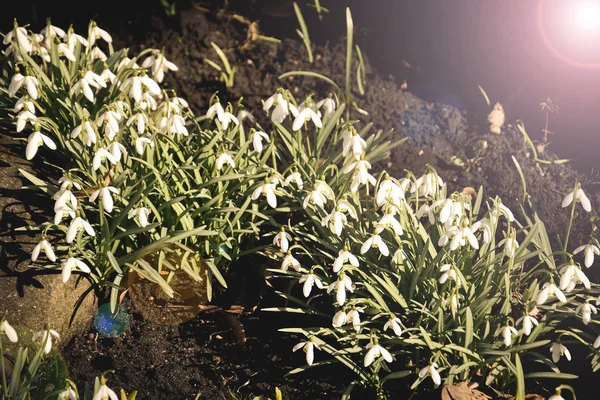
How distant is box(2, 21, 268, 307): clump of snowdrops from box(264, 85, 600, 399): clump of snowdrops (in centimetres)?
29

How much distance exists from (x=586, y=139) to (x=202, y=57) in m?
2.53

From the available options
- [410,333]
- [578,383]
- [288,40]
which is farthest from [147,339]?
[288,40]

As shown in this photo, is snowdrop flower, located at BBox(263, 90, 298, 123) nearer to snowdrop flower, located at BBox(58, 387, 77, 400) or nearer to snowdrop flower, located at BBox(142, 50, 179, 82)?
snowdrop flower, located at BBox(142, 50, 179, 82)

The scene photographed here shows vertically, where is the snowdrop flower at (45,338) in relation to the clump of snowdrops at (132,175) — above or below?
below

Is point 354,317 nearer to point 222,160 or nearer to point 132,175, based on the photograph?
point 222,160

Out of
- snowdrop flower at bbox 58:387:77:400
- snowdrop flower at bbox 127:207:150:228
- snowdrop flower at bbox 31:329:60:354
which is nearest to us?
snowdrop flower at bbox 58:387:77:400

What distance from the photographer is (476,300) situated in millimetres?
2611

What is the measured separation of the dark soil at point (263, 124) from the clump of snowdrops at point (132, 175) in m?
0.26

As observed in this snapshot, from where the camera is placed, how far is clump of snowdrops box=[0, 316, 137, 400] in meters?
2.15

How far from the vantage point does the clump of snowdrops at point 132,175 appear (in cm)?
268

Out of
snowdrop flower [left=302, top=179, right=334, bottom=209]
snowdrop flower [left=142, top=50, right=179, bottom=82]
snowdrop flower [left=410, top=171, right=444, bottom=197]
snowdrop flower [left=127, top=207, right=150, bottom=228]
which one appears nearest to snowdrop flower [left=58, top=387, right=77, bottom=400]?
snowdrop flower [left=127, top=207, right=150, bottom=228]

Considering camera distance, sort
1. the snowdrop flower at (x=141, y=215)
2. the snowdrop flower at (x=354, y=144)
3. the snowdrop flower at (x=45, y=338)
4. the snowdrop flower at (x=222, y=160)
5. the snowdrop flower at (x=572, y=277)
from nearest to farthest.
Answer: the snowdrop flower at (x=45, y=338) → the snowdrop flower at (x=572, y=277) → the snowdrop flower at (x=141, y=215) → the snowdrop flower at (x=354, y=144) → the snowdrop flower at (x=222, y=160)

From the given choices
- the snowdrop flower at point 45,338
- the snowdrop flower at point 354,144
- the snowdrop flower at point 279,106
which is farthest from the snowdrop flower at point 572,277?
the snowdrop flower at point 45,338

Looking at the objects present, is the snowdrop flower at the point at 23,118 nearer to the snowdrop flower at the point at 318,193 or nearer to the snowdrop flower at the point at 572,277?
the snowdrop flower at the point at 318,193
